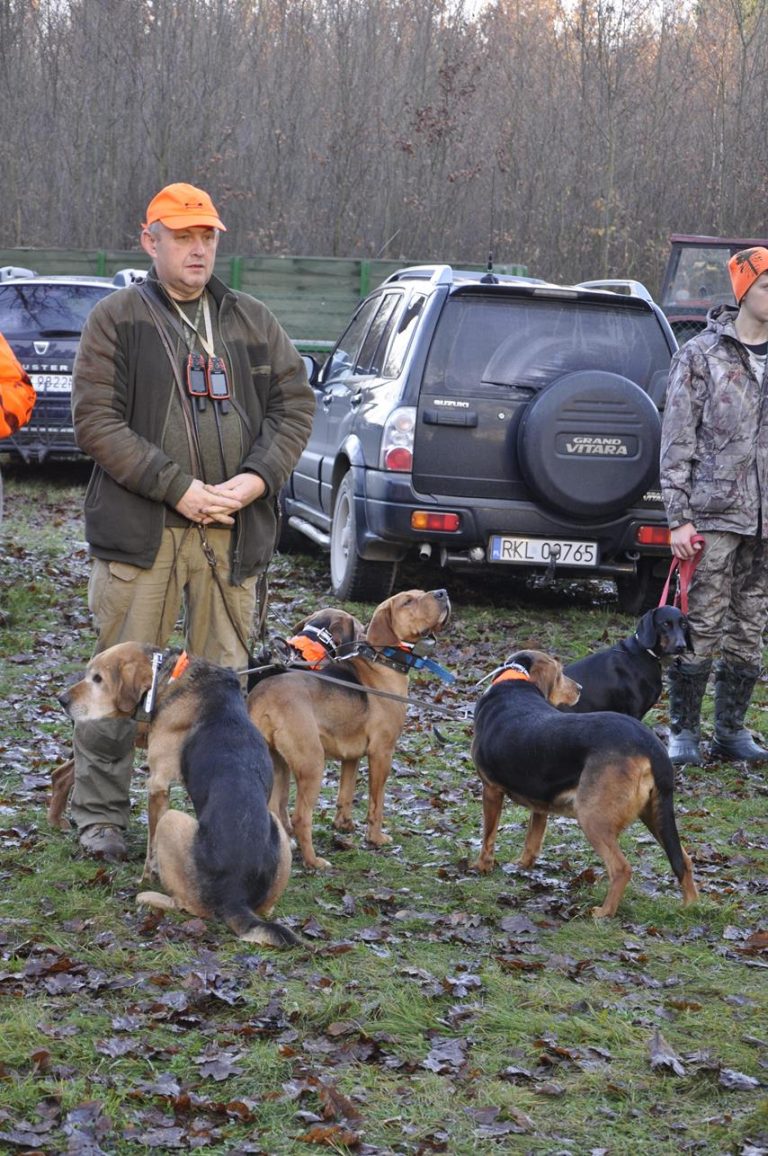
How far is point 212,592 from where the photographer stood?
5.25 metres

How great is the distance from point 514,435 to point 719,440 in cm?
236

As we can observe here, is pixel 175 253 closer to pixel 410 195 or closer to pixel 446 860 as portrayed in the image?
pixel 446 860

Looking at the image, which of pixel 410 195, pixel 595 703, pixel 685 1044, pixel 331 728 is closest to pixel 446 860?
pixel 331 728

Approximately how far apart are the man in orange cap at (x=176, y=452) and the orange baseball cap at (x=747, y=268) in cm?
249

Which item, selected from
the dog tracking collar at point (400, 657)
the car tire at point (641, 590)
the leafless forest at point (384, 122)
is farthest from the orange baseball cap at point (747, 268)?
the leafless forest at point (384, 122)

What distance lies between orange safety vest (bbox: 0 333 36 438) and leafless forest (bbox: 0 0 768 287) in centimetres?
2369

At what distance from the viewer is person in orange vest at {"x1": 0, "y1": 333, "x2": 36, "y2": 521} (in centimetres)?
568

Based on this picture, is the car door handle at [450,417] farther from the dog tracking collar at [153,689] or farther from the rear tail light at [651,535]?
the dog tracking collar at [153,689]

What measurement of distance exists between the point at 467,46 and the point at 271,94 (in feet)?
13.6

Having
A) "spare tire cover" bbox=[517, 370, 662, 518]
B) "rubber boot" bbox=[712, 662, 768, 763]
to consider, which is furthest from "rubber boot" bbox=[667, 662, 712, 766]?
"spare tire cover" bbox=[517, 370, 662, 518]

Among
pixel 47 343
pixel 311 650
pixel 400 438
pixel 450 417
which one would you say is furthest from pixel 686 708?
pixel 47 343

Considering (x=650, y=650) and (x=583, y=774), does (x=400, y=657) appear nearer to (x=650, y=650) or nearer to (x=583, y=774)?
(x=583, y=774)

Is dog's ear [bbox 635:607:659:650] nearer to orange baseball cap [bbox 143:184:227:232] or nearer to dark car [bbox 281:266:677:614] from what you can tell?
dark car [bbox 281:266:677:614]

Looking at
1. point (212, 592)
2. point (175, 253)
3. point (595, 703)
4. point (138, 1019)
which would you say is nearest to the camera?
point (138, 1019)
